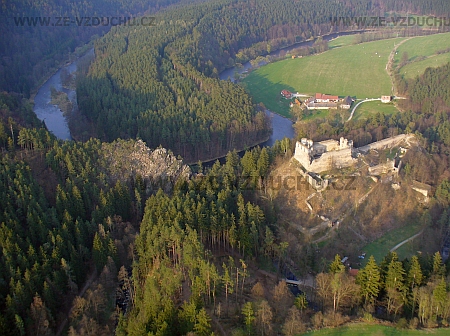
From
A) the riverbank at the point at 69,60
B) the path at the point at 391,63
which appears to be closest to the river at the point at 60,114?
the riverbank at the point at 69,60

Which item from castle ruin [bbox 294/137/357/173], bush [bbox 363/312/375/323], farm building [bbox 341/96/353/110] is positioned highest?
castle ruin [bbox 294/137/357/173]

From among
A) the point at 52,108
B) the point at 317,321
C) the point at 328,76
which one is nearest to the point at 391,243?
the point at 317,321

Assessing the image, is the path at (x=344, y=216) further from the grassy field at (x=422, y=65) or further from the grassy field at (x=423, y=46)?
the grassy field at (x=423, y=46)

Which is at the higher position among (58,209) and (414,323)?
(58,209)

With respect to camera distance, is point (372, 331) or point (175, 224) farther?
point (175, 224)

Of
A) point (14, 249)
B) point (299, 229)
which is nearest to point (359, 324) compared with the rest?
point (299, 229)

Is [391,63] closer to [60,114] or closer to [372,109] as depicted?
[372,109]

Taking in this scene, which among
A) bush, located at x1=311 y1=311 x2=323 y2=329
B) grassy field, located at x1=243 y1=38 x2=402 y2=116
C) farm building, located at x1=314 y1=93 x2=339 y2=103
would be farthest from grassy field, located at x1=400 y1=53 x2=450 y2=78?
bush, located at x1=311 y1=311 x2=323 y2=329

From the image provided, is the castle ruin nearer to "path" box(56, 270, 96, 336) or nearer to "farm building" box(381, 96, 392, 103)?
"path" box(56, 270, 96, 336)
